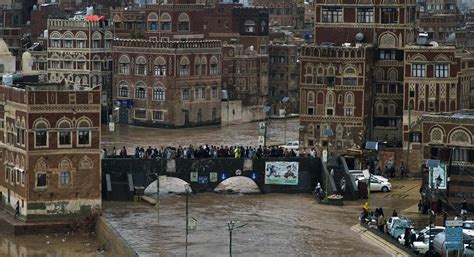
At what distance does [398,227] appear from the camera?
60.1 m

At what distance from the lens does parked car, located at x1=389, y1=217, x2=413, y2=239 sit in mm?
59844

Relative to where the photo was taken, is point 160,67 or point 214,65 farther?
point 214,65

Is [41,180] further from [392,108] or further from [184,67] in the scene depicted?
[184,67]

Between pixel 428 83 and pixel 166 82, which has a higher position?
pixel 428 83

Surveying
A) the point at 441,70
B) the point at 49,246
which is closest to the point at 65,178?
Answer: the point at 49,246

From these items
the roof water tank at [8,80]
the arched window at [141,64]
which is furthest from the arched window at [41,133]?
the arched window at [141,64]

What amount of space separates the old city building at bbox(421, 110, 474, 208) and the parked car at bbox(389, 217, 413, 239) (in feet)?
23.7

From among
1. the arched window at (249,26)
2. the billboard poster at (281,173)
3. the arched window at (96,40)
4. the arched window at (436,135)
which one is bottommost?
the billboard poster at (281,173)

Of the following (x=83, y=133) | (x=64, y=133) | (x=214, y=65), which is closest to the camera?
(x=64, y=133)

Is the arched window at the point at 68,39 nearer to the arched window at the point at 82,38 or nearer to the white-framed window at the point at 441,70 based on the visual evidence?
the arched window at the point at 82,38

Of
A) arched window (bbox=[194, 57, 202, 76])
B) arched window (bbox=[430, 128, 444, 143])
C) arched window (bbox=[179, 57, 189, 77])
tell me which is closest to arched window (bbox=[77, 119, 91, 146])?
arched window (bbox=[430, 128, 444, 143])

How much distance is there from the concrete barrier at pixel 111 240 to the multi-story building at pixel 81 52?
134 feet

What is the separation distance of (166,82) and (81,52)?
7681 millimetres

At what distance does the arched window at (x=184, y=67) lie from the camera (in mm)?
102062
